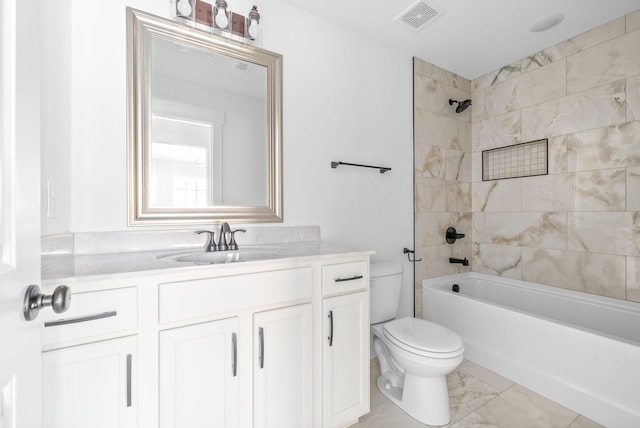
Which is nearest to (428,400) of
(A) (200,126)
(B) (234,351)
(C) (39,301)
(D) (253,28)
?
(B) (234,351)

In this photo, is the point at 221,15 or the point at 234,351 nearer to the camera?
the point at 234,351

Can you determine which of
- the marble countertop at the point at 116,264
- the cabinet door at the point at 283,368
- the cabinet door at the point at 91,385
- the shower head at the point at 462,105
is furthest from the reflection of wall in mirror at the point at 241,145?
the shower head at the point at 462,105

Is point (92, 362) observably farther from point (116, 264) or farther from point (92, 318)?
point (116, 264)

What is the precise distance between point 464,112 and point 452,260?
1.46 meters

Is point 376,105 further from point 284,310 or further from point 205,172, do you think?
point 284,310

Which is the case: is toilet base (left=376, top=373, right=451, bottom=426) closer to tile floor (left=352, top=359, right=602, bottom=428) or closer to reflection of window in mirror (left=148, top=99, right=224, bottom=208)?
tile floor (left=352, top=359, right=602, bottom=428)

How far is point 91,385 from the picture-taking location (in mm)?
876

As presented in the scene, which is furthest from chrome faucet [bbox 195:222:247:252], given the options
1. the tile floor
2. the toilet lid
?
the tile floor

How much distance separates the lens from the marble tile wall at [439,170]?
2.44 m

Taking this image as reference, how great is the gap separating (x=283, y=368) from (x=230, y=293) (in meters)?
0.42

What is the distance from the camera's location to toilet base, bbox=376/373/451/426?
4.98 feet

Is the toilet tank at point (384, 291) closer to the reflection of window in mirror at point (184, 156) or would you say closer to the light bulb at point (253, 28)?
the reflection of window in mirror at point (184, 156)

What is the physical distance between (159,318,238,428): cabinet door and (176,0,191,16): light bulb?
1510 millimetres

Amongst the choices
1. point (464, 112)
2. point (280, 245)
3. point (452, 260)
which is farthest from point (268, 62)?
point (452, 260)
